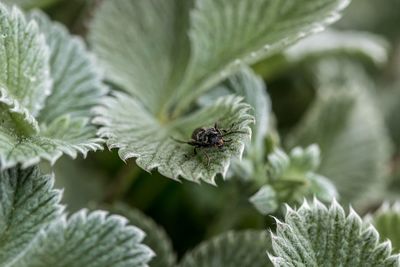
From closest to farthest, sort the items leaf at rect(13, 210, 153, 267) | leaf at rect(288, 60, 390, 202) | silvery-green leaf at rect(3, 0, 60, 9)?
leaf at rect(13, 210, 153, 267) → silvery-green leaf at rect(3, 0, 60, 9) → leaf at rect(288, 60, 390, 202)

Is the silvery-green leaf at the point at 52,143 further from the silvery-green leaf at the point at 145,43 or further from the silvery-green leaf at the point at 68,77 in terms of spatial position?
the silvery-green leaf at the point at 145,43

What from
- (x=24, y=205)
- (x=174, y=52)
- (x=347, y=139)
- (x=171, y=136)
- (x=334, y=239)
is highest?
(x=174, y=52)

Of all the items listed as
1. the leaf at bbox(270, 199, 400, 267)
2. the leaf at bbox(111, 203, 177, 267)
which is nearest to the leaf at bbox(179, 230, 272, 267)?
the leaf at bbox(111, 203, 177, 267)

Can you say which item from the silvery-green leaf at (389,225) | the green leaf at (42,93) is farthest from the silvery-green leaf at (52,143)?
the silvery-green leaf at (389,225)

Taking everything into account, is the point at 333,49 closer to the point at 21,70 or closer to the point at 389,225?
the point at 389,225

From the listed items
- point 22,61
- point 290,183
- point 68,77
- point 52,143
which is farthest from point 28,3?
point 290,183

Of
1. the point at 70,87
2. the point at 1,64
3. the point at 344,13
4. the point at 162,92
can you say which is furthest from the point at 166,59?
the point at 344,13

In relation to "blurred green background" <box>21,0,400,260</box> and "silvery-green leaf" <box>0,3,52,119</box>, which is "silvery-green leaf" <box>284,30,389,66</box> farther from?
"silvery-green leaf" <box>0,3,52,119</box>
